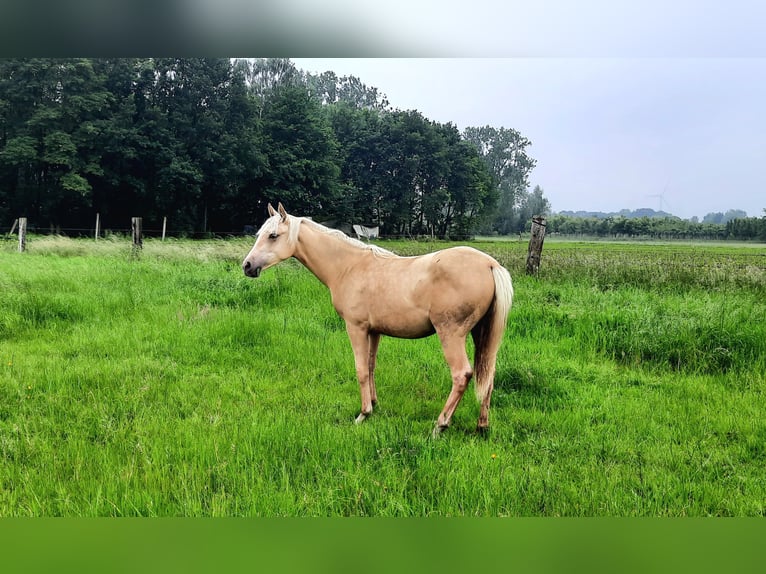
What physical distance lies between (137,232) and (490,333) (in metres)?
5.94

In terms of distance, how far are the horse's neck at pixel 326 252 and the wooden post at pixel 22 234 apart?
585 centimetres

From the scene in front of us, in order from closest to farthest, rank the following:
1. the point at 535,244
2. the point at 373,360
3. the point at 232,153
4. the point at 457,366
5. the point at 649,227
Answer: the point at 457,366, the point at 373,360, the point at 535,244, the point at 232,153, the point at 649,227

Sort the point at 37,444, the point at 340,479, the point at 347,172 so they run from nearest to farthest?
1. the point at 340,479
2. the point at 37,444
3. the point at 347,172

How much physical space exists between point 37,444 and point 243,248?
3.23m

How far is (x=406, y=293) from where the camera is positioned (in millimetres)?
2684

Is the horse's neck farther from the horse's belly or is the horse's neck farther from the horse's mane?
the horse's belly

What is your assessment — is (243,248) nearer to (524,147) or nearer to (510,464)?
(524,147)

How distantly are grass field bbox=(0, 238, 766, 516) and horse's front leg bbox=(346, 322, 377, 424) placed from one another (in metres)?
0.10

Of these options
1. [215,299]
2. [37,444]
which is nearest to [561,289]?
[215,299]

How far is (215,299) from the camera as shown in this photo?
5.23 meters

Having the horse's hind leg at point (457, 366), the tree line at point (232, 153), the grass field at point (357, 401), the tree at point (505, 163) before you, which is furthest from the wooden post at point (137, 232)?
the horse's hind leg at point (457, 366)

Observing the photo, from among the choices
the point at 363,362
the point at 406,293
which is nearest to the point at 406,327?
the point at 406,293

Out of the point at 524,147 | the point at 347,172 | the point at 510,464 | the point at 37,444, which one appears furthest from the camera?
the point at 347,172

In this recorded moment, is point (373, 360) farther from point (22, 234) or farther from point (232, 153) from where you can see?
point (22, 234)
